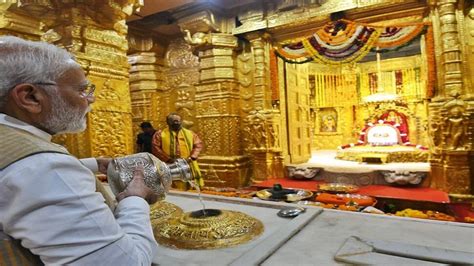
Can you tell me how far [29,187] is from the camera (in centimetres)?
75

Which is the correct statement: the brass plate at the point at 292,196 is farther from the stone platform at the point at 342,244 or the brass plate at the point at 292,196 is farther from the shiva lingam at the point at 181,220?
the shiva lingam at the point at 181,220

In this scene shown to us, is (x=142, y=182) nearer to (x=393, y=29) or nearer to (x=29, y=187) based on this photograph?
(x=29, y=187)

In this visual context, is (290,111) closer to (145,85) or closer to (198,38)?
(198,38)

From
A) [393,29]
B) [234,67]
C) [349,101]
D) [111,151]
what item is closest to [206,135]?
[234,67]

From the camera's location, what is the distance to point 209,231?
59.5 inches

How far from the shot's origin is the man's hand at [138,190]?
1.10m

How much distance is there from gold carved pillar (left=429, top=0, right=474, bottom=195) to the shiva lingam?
4.84 metres

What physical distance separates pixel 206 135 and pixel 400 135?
5.17 m

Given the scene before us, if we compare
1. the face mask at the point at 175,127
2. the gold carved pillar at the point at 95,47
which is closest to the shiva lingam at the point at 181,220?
the gold carved pillar at the point at 95,47

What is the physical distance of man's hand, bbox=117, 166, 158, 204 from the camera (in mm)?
1098

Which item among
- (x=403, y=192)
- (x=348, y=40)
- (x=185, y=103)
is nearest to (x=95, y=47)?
(x=185, y=103)

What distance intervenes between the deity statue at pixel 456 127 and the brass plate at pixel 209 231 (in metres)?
4.81

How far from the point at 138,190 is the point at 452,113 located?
5.53 meters

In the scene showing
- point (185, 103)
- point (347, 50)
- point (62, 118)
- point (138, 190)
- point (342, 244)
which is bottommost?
point (342, 244)
